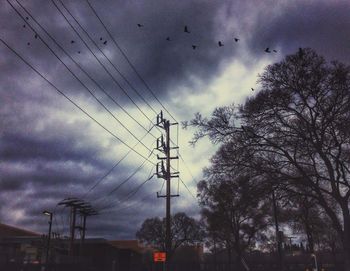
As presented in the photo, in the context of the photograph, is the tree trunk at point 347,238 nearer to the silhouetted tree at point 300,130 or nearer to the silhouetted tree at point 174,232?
the silhouetted tree at point 300,130

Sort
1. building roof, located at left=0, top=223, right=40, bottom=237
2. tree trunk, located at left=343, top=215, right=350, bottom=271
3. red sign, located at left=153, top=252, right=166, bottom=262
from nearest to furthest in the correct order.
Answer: tree trunk, located at left=343, top=215, right=350, bottom=271 < red sign, located at left=153, top=252, right=166, bottom=262 < building roof, located at left=0, top=223, right=40, bottom=237

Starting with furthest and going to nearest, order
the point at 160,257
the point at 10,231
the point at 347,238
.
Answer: the point at 10,231
the point at 160,257
the point at 347,238

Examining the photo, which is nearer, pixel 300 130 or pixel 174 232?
pixel 300 130

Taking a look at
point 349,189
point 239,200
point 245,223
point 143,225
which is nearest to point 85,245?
point 245,223

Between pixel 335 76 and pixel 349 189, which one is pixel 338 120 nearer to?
pixel 335 76

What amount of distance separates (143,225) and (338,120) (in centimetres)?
6772

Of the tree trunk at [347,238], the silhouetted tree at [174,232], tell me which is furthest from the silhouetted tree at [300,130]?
the silhouetted tree at [174,232]

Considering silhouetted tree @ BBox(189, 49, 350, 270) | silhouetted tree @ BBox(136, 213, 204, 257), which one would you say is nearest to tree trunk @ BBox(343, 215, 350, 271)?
silhouetted tree @ BBox(189, 49, 350, 270)

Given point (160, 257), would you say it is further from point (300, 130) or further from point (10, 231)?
point (10, 231)

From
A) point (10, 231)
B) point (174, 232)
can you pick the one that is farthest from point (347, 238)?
point (10, 231)

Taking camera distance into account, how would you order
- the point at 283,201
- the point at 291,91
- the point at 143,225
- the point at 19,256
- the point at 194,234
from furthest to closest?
the point at 143,225 → the point at 194,234 → the point at 19,256 → the point at 283,201 → the point at 291,91

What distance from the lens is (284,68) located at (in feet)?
66.0

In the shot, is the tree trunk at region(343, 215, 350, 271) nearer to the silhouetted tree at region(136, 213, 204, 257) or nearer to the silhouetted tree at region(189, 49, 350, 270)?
the silhouetted tree at region(189, 49, 350, 270)

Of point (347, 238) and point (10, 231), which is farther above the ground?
point (10, 231)
